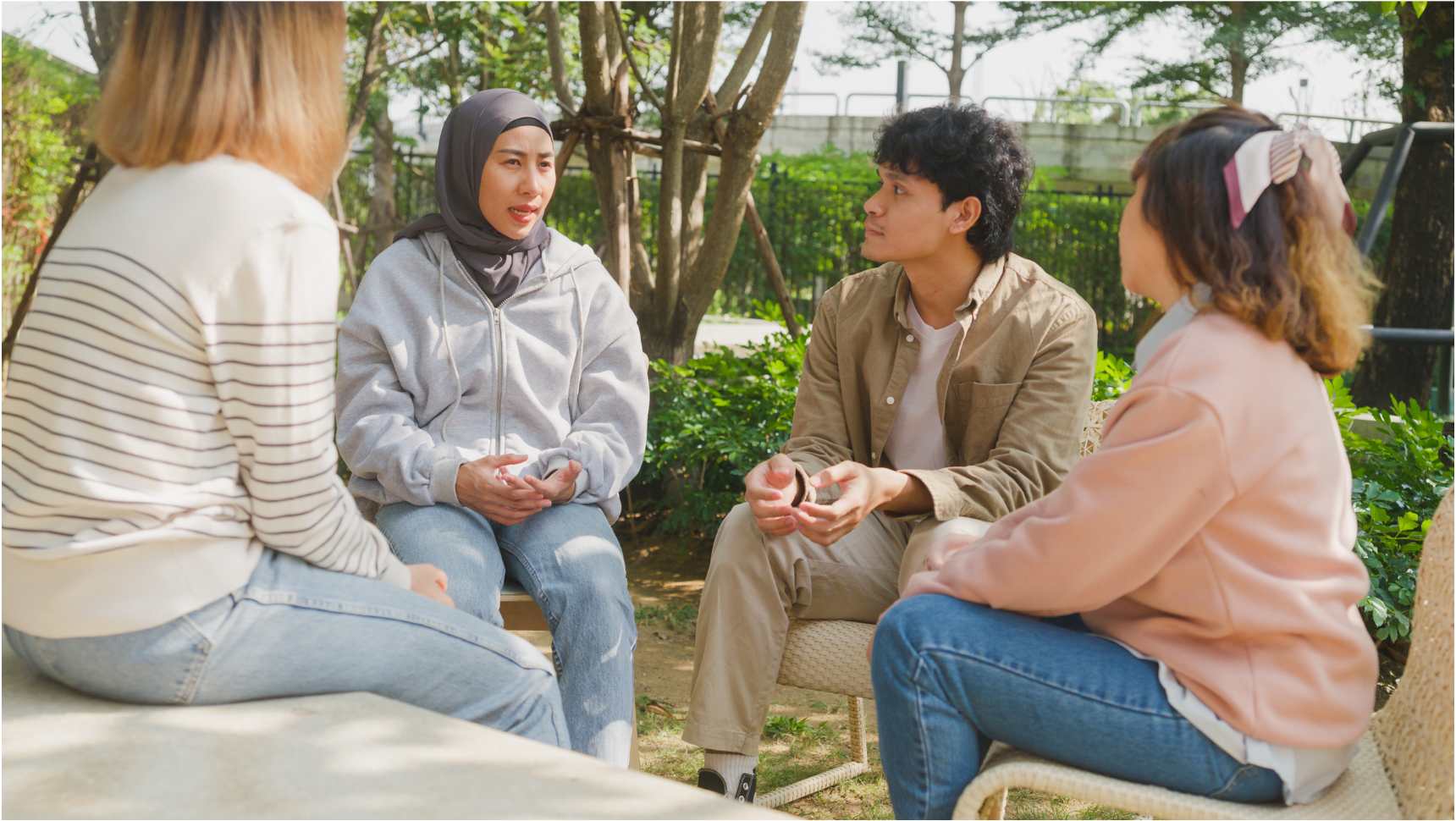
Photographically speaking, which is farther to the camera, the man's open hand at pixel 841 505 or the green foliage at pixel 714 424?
the green foliage at pixel 714 424

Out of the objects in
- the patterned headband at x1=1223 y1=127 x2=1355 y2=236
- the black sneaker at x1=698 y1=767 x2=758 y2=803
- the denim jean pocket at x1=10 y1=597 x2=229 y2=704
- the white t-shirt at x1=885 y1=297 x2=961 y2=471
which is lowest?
the black sneaker at x1=698 y1=767 x2=758 y2=803

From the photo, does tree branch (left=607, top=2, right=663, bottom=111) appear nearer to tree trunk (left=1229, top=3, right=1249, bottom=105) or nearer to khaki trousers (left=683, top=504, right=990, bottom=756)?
khaki trousers (left=683, top=504, right=990, bottom=756)

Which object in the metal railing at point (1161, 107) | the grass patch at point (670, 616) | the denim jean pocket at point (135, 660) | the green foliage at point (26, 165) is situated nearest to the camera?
the denim jean pocket at point (135, 660)

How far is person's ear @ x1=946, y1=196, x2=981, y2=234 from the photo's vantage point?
3.05 metres

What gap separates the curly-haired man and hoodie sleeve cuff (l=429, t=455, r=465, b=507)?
1.97 feet

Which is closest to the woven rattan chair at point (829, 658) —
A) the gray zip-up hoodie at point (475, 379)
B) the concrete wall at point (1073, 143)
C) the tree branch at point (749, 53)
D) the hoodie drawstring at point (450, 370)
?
the gray zip-up hoodie at point (475, 379)

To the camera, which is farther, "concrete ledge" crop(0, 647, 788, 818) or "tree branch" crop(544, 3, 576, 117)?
"tree branch" crop(544, 3, 576, 117)

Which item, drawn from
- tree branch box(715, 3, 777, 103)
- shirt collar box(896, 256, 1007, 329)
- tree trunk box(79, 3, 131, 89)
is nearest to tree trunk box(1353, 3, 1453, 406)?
tree branch box(715, 3, 777, 103)

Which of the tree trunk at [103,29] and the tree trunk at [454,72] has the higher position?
the tree trunk at [454,72]

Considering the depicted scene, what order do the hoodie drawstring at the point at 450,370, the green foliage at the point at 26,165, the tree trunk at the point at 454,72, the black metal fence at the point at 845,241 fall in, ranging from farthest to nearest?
the black metal fence at the point at 845,241
the tree trunk at the point at 454,72
the green foliage at the point at 26,165
the hoodie drawstring at the point at 450,370

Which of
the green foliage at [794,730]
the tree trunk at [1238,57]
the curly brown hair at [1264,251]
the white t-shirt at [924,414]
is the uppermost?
the tree trunk at [1238,57]

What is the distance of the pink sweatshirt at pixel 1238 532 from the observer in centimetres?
177

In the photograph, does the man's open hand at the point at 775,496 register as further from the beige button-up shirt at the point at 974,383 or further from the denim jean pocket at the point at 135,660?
the denim jean pocket at the point at 135,660

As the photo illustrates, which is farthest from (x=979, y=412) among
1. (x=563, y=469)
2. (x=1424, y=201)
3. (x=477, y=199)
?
(x=1424, y=201)
